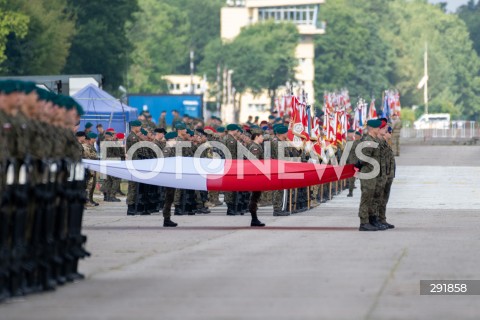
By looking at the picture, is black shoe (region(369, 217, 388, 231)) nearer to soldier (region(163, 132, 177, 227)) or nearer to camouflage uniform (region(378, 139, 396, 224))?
camouflage uniform (region(378, 139, 396, 224))

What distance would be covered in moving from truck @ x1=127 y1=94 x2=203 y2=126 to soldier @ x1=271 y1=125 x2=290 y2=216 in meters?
36.4

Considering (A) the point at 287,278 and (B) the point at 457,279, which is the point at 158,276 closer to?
(A) the point at 287,278

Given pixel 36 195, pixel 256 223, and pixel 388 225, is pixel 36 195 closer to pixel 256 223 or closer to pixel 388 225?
pixel 388 225

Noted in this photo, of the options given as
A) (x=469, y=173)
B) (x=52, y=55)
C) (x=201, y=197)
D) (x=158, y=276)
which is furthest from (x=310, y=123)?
(x=52, y=55)

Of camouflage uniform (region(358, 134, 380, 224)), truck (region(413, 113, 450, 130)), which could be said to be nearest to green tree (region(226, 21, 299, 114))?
truck (region(413, 113, 450, 130))

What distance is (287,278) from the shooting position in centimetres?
1861

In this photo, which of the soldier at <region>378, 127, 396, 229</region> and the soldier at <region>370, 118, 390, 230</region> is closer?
the soldier at <region>370, 118, 390, 230</region>

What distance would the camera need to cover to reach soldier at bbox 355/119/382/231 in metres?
26.6

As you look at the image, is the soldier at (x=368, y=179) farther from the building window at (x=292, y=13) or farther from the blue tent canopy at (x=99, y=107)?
the building window at (x=292, y=13)

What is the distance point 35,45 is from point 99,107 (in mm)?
36296

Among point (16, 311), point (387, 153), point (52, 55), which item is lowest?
point (16, 311)

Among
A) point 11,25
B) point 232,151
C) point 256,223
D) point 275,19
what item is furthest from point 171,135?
point 275,19

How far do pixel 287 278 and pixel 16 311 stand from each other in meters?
4.19

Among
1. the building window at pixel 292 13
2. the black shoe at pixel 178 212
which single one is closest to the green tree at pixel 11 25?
the black shoe at pixel 178 212
